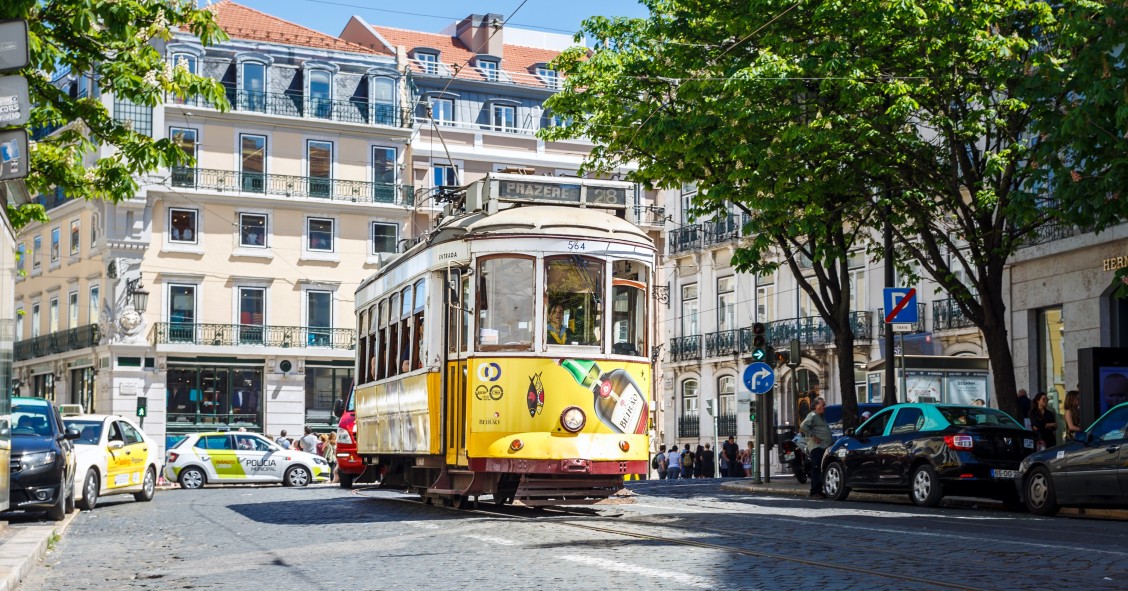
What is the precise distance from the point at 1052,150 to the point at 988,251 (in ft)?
20.1

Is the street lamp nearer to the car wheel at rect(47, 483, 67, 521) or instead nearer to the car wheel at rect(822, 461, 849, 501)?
the car wheel at rect(822, 461, 849, 501)

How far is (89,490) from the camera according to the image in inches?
944

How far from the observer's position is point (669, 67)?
2798 cm

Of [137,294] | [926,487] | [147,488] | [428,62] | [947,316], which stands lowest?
[147,488]

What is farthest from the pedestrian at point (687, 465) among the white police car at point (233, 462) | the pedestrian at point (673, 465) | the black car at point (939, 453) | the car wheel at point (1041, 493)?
the car wheel at point (1041, 493)

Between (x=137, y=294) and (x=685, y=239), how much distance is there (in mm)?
19562

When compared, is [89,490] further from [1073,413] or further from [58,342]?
[58,342]

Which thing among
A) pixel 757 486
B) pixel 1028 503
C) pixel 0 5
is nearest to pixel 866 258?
pixel 757 486

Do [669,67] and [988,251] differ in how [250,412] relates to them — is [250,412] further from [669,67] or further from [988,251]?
[988,251]

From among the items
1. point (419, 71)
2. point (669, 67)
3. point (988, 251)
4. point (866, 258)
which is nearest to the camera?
point (988, 251)

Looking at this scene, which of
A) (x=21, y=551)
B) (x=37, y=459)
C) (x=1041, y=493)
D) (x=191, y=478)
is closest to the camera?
(x=21, y=551)

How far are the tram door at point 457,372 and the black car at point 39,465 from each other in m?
4.98

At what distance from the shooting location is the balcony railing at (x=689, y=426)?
57531 millimetres

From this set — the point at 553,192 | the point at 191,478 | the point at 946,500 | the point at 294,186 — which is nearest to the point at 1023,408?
the point at 946,500
